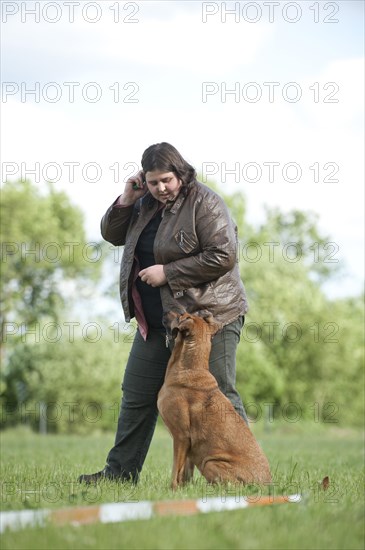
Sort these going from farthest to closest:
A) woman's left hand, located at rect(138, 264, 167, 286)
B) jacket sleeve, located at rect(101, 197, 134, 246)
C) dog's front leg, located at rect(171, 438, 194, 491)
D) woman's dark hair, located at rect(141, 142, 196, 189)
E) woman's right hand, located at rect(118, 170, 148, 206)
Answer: jacket sleeve, located at rect(101, 197, 134, 246) < woman's right hand, located at rect(118, 170, 148, 206) < woman's left hand, located at rect(138, 264, 167, 286) < woman's dark hair, located at rect(141, 142, 196, 189) < dog's front leg, located at rect(171, 438, 194, 491)

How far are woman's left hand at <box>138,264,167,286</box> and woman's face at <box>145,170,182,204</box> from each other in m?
0.50

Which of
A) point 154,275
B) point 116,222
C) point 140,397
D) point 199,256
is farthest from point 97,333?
point 199,256

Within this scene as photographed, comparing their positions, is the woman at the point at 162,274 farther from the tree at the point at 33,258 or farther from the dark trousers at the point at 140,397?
the tree at the point at 33,258

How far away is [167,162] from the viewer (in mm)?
6031

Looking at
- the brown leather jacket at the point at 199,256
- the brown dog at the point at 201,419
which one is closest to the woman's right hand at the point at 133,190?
the brown leather jacket at the point at 199,256

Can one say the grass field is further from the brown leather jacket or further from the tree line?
the tree line

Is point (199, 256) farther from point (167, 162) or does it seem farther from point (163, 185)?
point (167, 162)

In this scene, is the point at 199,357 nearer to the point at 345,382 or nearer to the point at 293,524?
the point at 293,524

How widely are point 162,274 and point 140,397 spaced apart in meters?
1.11

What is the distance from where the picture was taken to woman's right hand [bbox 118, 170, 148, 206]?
6.41 m

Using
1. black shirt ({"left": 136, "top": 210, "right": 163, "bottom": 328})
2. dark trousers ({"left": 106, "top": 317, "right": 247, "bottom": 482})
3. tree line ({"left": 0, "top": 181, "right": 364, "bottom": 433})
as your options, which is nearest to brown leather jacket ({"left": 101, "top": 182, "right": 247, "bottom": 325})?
black shirt ({"left": 136, "top": 210, "right": 163, "bottom": 328})

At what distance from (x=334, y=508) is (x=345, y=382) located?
1362 inches

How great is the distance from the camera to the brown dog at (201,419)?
18.9 feet

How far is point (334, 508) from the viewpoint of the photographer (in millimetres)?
4711
